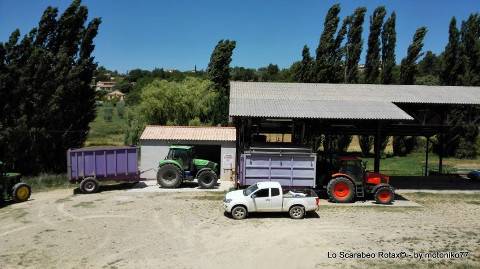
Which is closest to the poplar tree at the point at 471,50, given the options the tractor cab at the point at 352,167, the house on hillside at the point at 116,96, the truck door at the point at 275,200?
the tractor cab at the point at 352,167

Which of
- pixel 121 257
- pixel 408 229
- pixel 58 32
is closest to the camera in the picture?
pixel 121 257

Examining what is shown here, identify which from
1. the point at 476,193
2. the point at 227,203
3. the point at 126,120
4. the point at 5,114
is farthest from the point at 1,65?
the point at 476,193

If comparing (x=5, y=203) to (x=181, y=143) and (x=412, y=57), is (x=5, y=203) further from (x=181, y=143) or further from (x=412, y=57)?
(x=412, y=57)

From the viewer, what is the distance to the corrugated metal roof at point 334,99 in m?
20.9

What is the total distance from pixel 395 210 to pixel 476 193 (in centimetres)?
745

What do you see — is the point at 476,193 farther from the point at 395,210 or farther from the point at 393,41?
the point at 393,41

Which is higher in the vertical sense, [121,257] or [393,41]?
[393,41]

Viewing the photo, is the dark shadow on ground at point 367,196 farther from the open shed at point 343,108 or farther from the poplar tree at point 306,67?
the poplar tree at point 306,67

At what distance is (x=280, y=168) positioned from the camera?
18.9 metres

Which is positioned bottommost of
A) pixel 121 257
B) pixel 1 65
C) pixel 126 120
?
pixel 121 257

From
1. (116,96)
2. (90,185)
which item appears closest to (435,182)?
(90,185)

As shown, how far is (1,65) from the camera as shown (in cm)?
2681

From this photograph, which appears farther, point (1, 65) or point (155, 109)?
point (155, 109)

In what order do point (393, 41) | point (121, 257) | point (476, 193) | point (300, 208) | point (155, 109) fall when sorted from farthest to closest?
1. point (393, 41)
2. point (155, 109)
3. point (476, 193)
4. point (300, 208)
5. point (121, 257)
